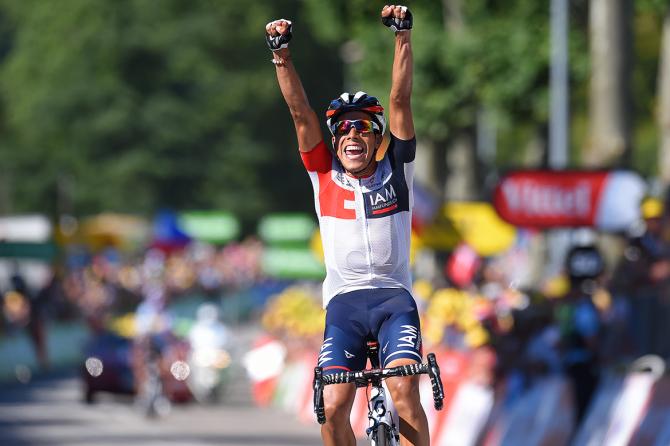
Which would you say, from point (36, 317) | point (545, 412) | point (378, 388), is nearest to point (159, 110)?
point (36, 317)

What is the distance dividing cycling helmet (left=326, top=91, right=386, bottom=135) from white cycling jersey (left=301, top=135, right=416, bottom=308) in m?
0.13

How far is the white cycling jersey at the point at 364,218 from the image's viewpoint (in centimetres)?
1000

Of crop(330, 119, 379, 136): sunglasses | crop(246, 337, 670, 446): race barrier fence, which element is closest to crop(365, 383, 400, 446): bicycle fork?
crop(330, 119, 379, 136): sunglasses

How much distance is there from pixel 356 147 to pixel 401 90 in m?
0.37

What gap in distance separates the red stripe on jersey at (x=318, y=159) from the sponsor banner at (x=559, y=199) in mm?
9320

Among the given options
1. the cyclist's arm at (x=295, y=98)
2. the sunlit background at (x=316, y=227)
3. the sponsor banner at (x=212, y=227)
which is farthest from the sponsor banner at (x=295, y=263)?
the cyclist's arm at (x=295, y=98)

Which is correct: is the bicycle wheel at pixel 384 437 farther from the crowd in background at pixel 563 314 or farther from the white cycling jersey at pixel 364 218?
the crowd in background at pixel 563 314

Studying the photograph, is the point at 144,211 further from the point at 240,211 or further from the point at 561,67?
the point at 561,67

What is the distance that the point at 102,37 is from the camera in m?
88.1

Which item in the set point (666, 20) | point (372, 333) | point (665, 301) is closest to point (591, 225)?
point (665, 301)

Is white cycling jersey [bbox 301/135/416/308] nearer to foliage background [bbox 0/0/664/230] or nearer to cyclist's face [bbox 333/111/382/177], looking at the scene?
cyclist's face [bbox 333/111/382/177]

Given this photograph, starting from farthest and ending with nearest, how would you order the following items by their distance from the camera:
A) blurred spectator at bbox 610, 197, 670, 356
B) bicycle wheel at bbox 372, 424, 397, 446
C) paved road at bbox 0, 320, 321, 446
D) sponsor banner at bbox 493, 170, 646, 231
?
paved road at bbox 0, 320, 321, 446 < sponsor banner at bbox 493, 170, 646, 231 < blurred spectator at bbox 610, 197, 670, 356 < bicycle wheel at bbox 372, 424, 397, 446

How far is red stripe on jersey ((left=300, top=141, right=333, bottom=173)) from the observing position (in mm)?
10031

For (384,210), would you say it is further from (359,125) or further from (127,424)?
(127,424)
